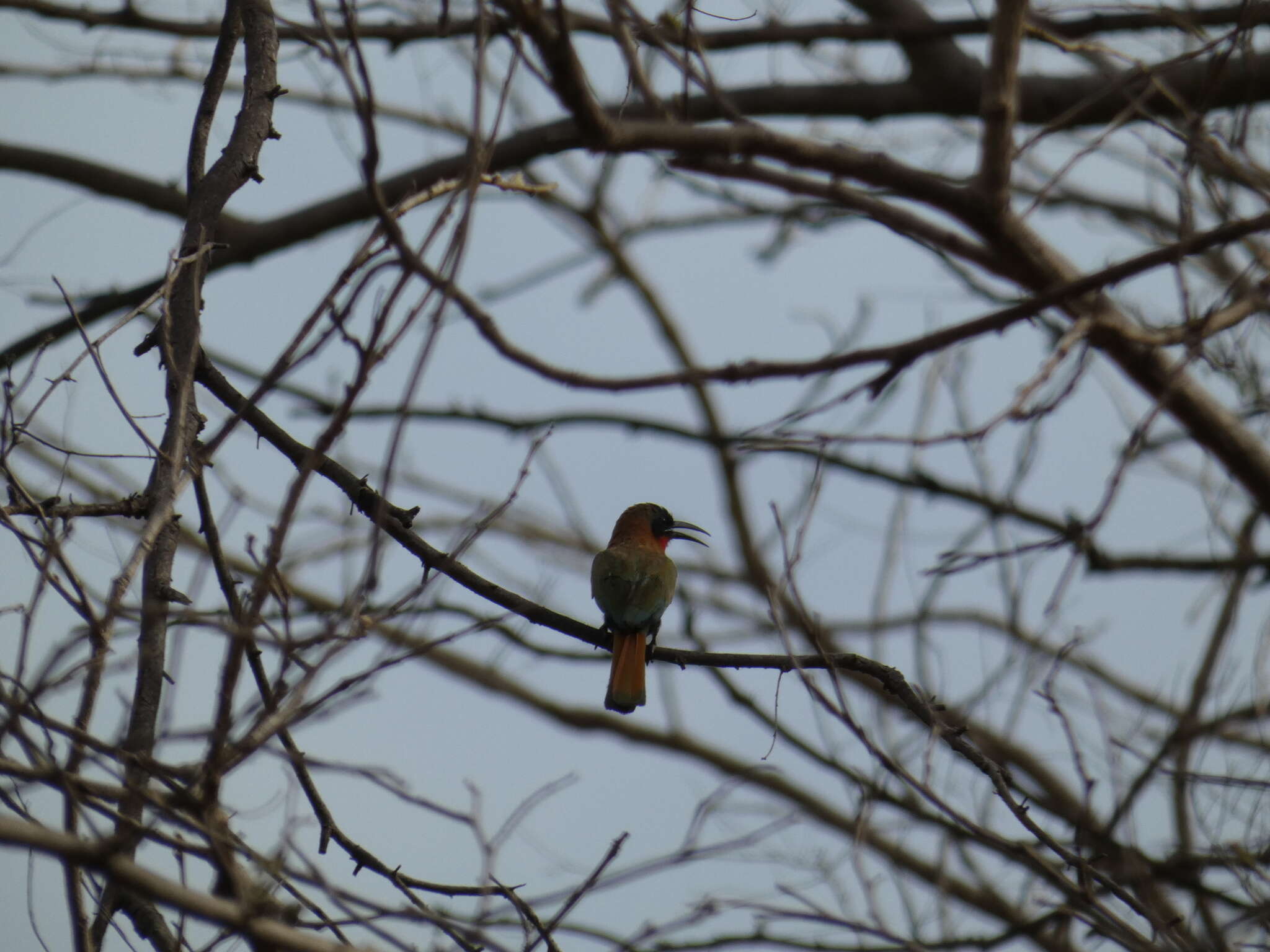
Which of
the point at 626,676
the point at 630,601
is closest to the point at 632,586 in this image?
the point at 630,601

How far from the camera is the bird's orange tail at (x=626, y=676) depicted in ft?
15.5

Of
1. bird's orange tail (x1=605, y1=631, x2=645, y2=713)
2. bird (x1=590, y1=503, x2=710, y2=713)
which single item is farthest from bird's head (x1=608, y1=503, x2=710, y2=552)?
bird's orange tail (x1=605, y1=631, x2=645, y2=713)

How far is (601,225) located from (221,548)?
7.56m

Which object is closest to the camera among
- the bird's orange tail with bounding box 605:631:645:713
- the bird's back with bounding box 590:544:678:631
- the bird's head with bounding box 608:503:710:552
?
the bird's orange tail with bounding box 605:631:645:713

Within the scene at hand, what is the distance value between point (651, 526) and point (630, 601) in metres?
1.75

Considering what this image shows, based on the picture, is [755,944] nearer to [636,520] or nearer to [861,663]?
[861,663]

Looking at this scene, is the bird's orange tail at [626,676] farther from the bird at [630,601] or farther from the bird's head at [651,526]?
the bird's head at [651,526]

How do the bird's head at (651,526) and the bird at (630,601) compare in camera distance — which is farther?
the bird's head at (651,526)

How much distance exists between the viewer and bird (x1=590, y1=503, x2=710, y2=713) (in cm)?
480

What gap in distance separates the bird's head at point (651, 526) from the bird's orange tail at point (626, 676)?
1.72 m

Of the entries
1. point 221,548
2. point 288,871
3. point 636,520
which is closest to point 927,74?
point 636,520

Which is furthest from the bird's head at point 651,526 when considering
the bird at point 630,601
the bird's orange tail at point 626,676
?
the bird's orange tail at point 626,676

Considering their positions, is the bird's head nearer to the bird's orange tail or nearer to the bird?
the bird

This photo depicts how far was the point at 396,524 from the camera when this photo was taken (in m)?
3.23
